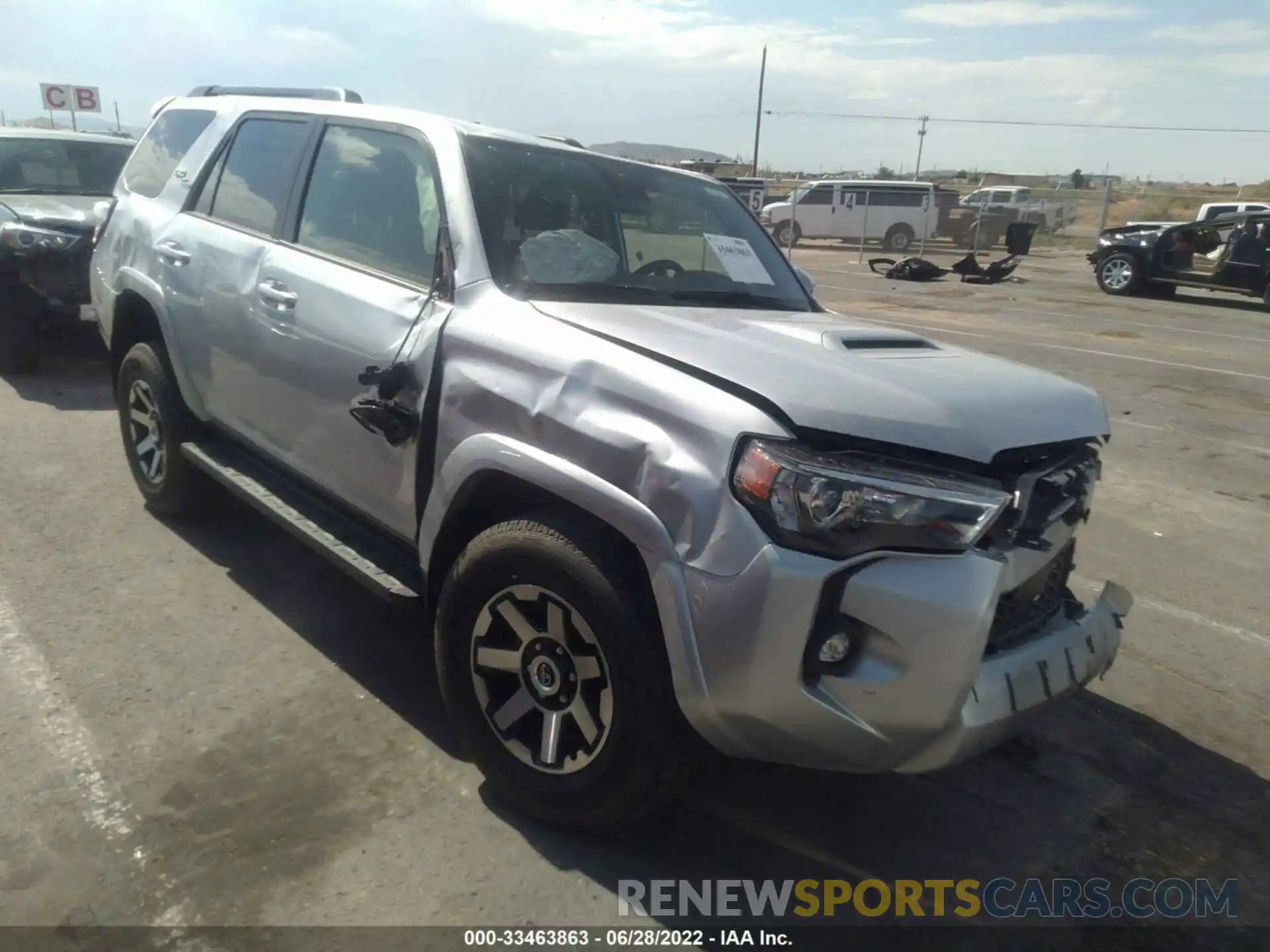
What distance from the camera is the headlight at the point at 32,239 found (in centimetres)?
721

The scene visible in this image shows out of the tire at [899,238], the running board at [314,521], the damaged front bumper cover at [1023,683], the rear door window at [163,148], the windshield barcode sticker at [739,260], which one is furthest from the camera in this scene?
the tire at [899,238]

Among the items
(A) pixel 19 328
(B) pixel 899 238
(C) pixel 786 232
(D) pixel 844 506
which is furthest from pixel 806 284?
(C) pixel 786 232

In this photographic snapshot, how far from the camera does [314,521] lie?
348cm

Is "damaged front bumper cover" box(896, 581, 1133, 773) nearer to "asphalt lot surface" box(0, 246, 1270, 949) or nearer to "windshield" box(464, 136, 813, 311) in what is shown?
"asphalt lot surface" box(0, 246, 1270, 949)

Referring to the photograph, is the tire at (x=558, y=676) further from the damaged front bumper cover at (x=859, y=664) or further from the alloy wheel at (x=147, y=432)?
the alloy wheel at (x=147, y=432)

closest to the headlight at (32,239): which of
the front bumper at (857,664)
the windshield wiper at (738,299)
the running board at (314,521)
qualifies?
the running board at (314,521)

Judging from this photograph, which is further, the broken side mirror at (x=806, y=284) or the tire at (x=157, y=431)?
the tire at (x=157, y=431)

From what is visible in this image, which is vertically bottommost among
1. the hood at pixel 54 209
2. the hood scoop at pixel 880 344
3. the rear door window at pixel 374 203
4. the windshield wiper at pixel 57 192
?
the hood at pixel 54 209

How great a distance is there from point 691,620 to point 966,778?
1435 mm

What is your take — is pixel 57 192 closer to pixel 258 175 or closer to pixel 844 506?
pixel 258 175

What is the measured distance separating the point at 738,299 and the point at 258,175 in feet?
6.87

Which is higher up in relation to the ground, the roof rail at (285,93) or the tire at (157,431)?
the roof rail at (285,93)

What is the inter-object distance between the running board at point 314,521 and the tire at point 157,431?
0.16 meters

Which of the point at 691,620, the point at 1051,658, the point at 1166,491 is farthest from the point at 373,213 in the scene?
the point at 1166,491
